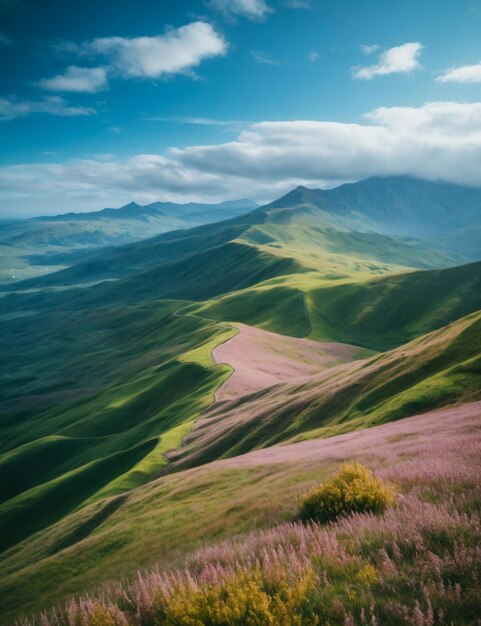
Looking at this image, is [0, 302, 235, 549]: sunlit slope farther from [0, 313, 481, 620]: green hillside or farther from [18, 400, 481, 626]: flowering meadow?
[18, 400, 481, 626]: flowering meadow

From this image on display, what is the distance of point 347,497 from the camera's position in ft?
40.2

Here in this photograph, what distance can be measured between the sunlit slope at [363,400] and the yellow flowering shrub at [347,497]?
25428mm

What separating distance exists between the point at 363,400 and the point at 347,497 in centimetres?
3730

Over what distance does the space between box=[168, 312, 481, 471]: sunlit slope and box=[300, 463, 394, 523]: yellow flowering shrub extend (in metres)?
25.4

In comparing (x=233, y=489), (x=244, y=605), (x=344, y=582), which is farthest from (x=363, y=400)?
(x=244, y=605)

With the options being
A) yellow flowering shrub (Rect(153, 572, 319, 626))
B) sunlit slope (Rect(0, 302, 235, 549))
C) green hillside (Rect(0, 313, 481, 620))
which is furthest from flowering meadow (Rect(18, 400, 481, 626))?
sunlit slope (Rect(0, 302, 235, 549))

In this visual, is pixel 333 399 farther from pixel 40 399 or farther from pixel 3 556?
pixel 40 399

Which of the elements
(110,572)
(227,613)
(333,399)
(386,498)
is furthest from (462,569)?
(333,399)

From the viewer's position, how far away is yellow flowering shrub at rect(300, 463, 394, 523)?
1177 centimetres

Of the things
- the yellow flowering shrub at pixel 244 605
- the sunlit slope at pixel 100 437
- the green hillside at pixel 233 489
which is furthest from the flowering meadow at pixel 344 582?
the sunlit slope at pixel 100 437

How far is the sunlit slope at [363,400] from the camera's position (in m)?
38.2

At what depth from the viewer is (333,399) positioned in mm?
53125

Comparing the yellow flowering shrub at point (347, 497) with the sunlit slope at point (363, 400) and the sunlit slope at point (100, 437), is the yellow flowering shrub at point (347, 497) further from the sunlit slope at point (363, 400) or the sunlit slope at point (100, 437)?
the sunlit slope at point (100, 437)

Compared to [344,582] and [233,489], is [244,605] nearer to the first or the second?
[344,582]
